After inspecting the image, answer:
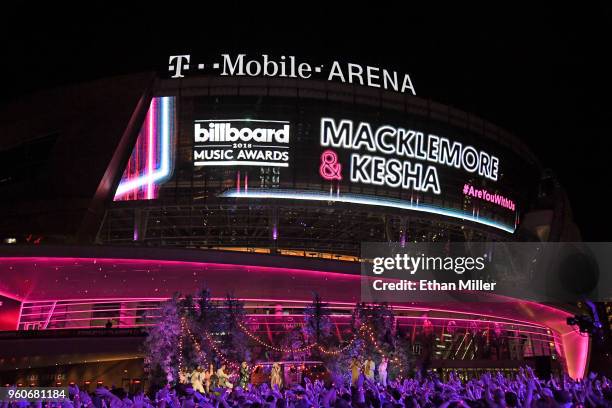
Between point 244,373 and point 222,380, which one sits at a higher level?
point 244,373

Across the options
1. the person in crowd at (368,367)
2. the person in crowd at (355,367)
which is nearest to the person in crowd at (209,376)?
the person in crowd at (355,367)

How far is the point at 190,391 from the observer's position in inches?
623

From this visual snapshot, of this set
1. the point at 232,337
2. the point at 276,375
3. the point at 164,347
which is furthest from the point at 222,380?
the point at 276,375

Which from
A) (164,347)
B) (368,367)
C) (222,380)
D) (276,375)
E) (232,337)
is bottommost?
(222,380)

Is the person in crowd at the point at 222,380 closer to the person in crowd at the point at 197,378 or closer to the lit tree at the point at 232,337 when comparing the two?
the person in crowd at the point at 197,378

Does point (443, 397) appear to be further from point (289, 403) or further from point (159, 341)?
point (159, 341)

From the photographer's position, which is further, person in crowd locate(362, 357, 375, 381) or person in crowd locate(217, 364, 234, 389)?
person in crowd locate(362, 357, 375, 381)

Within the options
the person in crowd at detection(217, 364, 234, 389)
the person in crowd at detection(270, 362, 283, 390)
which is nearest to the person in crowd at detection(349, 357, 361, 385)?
the person in crowd at detection(270, 362, 283, 390)

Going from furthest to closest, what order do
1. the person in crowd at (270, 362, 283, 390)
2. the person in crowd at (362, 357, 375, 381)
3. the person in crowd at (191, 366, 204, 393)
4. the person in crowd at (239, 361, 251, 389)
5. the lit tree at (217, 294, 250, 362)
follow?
the person in crowd at (270, 362, 283, 390), the person in crowd at (362, 357, 375, 381), the person in crowd at (239, 361, 251, 389), the lit tree at (217, 294, 250, 362), the person in crowd at (191, 366, 204, 393)

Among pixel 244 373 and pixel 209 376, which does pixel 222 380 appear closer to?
pixel 209 376

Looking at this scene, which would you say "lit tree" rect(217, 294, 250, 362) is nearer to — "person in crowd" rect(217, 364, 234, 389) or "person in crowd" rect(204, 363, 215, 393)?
"person in crowd" rect(204, 363, 215, 393)

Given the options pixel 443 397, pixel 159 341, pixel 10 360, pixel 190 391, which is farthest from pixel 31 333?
pixel 443 397

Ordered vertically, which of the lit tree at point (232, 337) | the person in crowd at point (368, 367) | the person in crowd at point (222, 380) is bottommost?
the person in crowd at point (222, 380)

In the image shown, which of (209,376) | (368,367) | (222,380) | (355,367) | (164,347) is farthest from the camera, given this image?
(355,367)
